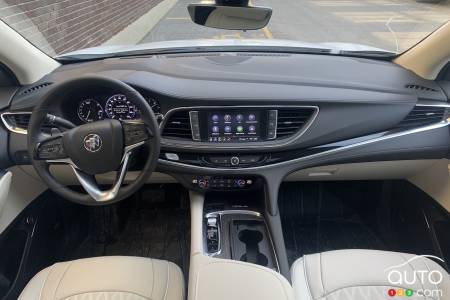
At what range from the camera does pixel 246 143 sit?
2309 millimetres

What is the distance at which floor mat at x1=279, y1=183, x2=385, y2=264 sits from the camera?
10.5 feet

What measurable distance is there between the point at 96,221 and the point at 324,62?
181 cm

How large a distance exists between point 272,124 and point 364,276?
0.78 m

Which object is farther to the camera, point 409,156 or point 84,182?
point 409,156

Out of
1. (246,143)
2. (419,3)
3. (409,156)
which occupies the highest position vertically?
(419,3)

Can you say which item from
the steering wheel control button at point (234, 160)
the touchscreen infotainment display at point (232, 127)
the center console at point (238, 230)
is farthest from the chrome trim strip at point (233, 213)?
the touchscreen infotainment display at point (232, 127)

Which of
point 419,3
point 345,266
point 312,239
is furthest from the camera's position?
point 312,239

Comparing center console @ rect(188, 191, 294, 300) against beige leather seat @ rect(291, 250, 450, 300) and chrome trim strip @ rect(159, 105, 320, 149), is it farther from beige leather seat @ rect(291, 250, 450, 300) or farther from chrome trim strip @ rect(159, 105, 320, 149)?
chrome trim strip @ rect(159, 105, 320, 149)

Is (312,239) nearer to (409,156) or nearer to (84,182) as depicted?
(409,156)

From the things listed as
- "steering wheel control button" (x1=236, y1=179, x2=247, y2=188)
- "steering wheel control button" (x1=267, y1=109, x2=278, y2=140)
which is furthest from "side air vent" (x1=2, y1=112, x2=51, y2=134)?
"steering wheel control button" (x1=267, y1=109, x2=278, y2=140)

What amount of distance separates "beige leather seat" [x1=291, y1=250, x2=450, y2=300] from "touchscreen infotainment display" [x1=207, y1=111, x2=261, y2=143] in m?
0.61

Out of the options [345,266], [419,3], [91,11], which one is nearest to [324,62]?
[419,3]

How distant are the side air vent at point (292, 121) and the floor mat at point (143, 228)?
1.19 m

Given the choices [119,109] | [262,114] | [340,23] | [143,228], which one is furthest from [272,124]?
[340,23]
